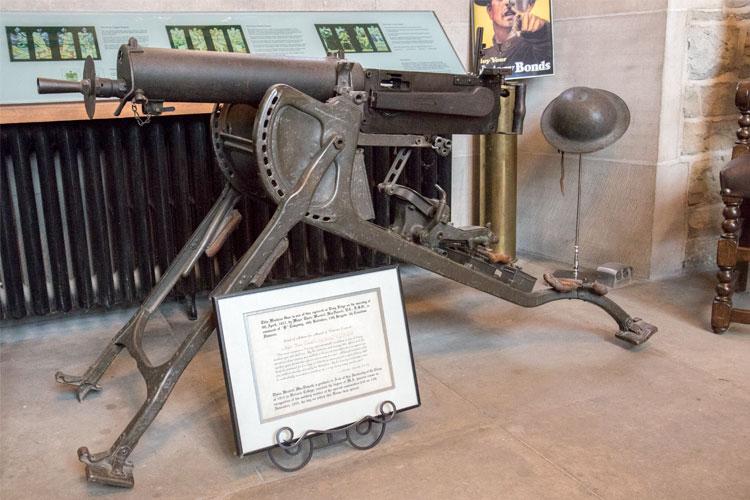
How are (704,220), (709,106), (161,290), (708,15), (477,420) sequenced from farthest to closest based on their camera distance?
(704,220), (709,106), (708,15), (161,290), (477,420)

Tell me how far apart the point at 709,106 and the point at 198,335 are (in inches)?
117

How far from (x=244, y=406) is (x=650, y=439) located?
1.22 m

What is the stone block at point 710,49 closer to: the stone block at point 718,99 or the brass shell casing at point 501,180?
the stone block at point 718,99

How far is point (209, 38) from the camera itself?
11.2 feet

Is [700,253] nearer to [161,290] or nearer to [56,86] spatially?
[161,290]

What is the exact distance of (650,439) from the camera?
225cm

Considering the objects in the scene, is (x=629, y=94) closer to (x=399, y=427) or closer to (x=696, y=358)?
(x=696, y=358)

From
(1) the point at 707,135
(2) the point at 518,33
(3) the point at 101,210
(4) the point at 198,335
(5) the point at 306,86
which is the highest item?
(2) the point at 518,33

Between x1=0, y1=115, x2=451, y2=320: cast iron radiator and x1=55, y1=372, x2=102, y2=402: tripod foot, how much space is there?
2.36 ft

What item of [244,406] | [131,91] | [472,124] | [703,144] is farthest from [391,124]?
[703,144]

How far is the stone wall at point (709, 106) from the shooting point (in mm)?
3713

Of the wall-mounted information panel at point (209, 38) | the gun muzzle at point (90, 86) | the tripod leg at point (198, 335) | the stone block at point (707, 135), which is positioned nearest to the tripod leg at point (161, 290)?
the tripod leg at point (198, 335)

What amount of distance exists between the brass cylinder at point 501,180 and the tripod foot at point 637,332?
127cm

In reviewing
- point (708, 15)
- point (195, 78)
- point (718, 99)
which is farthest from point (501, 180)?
point (195, 78)
